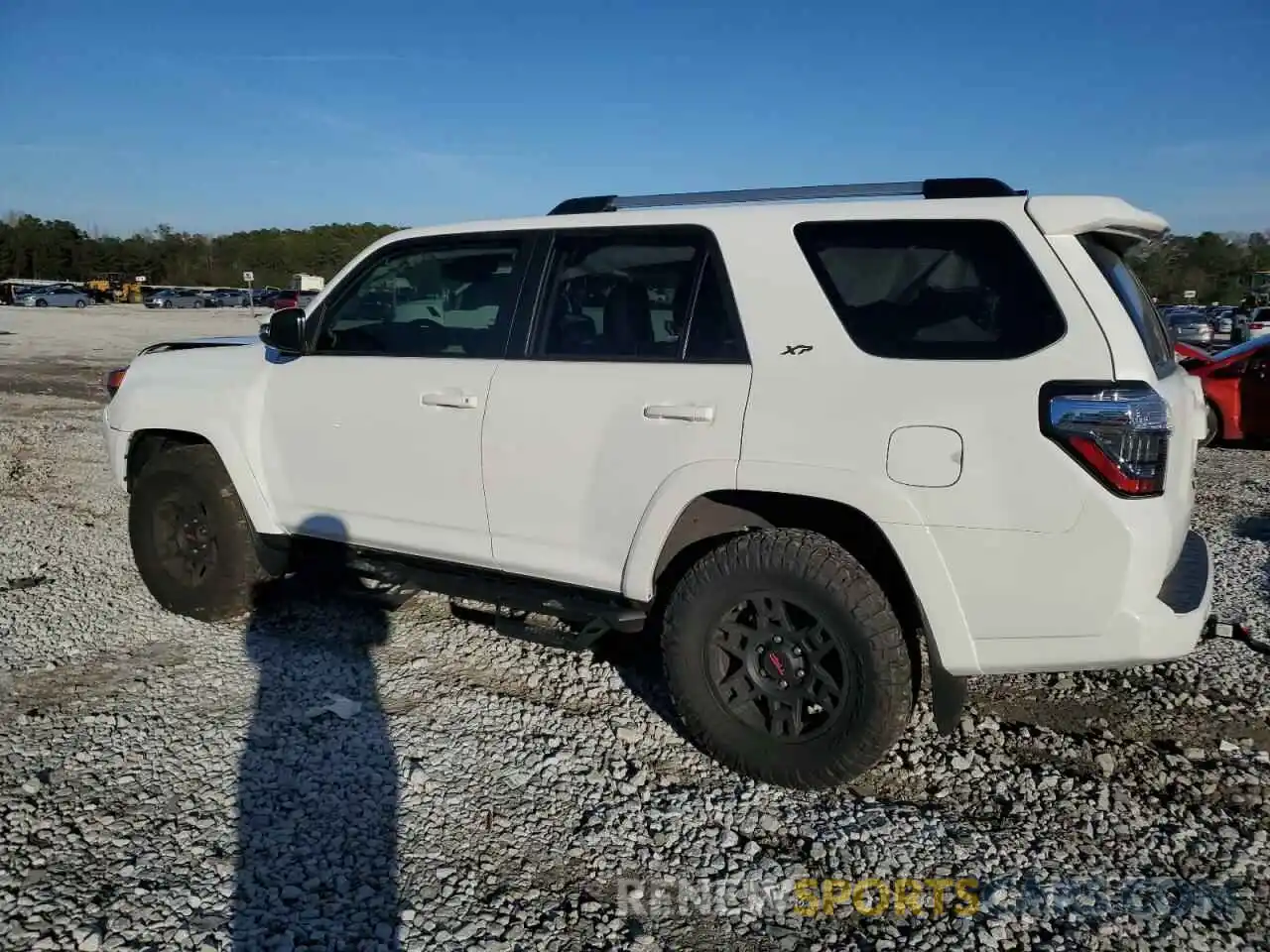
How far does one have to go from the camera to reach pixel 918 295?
3.07 meters

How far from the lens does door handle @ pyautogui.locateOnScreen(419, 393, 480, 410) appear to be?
375 cm

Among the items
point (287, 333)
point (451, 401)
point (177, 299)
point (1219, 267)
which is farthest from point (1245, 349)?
point (177, 299)

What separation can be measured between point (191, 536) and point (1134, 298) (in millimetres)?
4279

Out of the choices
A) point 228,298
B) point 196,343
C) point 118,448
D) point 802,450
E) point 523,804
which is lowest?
point 523,804

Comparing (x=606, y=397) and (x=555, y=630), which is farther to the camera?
(x=555, y=630)

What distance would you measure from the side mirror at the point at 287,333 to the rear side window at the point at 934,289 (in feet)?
7.61

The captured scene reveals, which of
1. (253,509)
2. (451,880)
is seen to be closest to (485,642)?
(253,509)

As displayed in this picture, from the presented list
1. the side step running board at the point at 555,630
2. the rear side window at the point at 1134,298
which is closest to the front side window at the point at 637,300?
the side step running board at the point at 555,630

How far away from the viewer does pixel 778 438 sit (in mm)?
3146

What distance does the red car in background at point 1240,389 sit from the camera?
1085cm

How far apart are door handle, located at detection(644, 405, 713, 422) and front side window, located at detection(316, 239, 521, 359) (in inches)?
30.9

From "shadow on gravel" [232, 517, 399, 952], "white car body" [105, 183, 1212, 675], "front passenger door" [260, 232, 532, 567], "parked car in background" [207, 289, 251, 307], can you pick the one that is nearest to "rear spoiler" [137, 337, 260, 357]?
"front passenger door" [260, 232, 532, 567]

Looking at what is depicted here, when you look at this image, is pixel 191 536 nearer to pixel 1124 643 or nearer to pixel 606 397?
pixel 606 397

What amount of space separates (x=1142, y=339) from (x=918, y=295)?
26.1 inches
